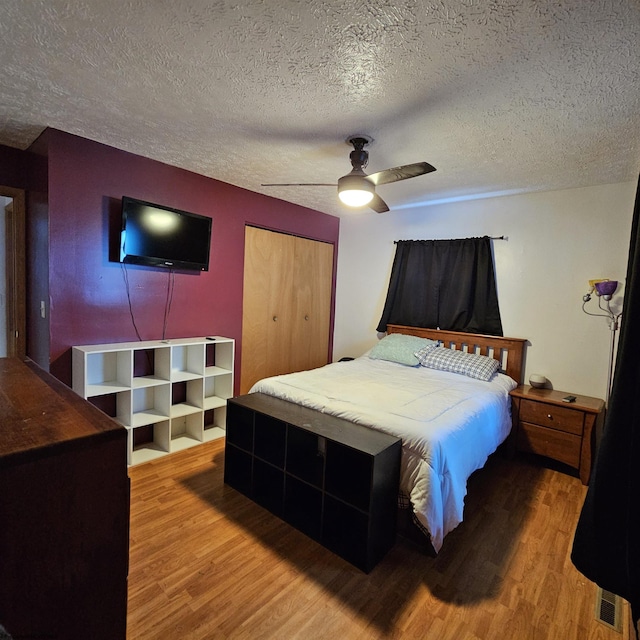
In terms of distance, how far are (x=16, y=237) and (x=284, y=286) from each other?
242 centimetres

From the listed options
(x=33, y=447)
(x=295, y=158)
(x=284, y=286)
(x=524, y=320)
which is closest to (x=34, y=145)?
(x=295, y=158)

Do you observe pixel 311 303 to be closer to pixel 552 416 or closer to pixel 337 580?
pixel 552 416

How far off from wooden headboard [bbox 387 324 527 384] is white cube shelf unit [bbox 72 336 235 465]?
2120mm

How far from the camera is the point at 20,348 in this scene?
121 inches

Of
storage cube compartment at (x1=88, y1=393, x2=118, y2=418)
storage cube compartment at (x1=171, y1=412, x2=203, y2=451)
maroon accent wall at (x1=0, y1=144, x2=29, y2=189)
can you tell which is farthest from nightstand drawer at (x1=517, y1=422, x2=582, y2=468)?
maroon accent wall at (x1=0, y1=144, x2=29, y2=189)

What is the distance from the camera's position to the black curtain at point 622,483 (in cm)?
86

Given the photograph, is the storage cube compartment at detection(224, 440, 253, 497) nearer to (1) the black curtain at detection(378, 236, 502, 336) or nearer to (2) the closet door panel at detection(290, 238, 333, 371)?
(2) the closet door panel at detection(290, 238, 333, 371)

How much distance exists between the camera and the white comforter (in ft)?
6.01

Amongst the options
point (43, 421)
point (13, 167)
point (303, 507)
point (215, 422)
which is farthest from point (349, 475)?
point (13, 167)

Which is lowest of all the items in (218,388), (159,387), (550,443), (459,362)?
(550,443)

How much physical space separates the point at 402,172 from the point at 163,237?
6.30 feet

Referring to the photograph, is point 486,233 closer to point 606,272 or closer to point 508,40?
point 606,272

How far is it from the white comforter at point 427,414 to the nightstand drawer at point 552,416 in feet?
0.55

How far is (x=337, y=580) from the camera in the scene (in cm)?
174
